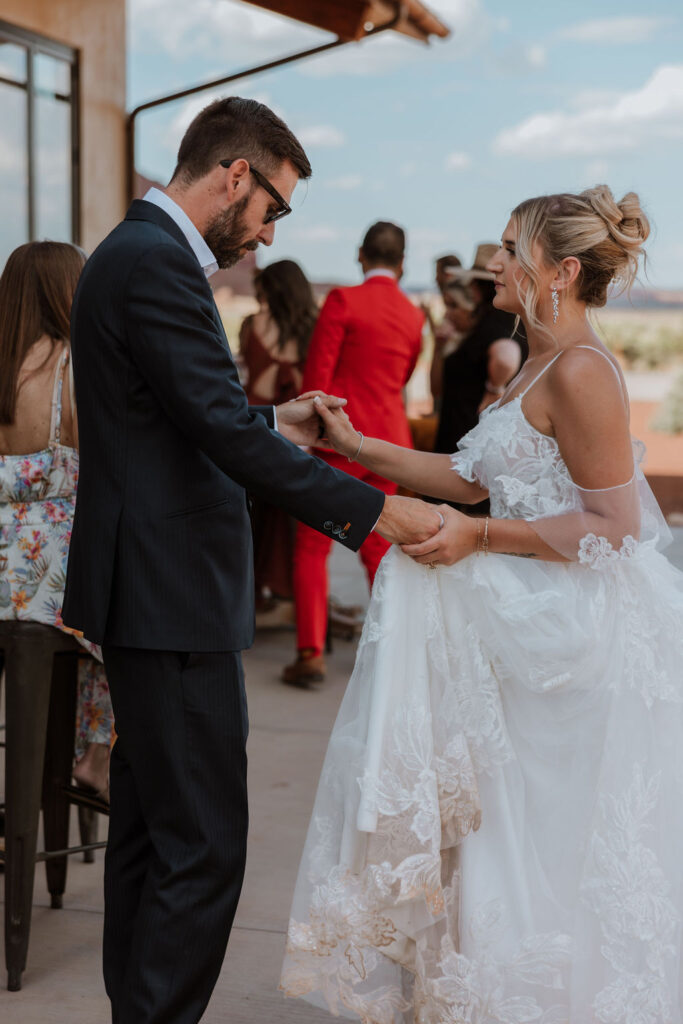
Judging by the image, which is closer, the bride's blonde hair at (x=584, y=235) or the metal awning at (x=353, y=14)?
the bride's blonde hair at (x=584, y=235)

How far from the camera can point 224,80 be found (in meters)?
8.12

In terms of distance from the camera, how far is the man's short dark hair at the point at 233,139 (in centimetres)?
204

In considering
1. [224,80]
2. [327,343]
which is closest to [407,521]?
[327,343]

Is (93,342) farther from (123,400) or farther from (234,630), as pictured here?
(234,630)

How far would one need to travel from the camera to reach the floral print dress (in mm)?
2764

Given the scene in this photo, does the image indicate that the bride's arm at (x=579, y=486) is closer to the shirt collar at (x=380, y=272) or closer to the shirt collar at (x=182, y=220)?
the shirt collar at (x=182, y=220)

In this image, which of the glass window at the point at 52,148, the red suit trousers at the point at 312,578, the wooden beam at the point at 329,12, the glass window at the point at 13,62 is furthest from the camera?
the wooden beam at the point at 329,12

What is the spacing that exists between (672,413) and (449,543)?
2200 centimetres

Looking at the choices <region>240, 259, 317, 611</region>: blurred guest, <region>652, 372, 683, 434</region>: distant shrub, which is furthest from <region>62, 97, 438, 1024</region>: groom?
<region>652, 372, 683, 434</region>: distant shrub

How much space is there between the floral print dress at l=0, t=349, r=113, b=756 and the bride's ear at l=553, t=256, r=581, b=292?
1.28 metres

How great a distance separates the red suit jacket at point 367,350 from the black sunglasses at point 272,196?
2.85m

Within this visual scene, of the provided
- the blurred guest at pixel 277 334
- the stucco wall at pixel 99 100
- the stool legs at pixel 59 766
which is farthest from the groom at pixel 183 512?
the stucco wall at pixel 99 100

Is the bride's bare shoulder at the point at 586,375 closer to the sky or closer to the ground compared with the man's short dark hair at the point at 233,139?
closer to the ground

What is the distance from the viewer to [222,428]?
192 cm
